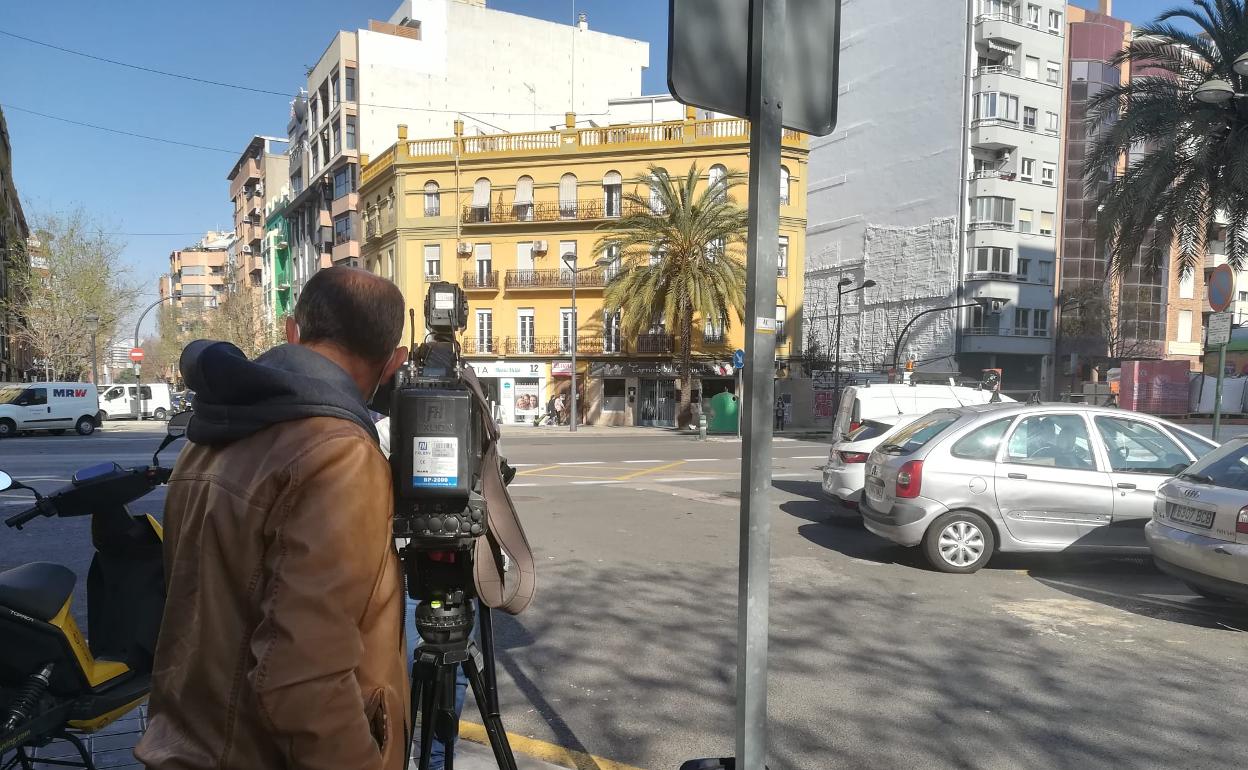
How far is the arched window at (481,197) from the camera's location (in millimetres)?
40062

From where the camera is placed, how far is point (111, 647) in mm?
3193

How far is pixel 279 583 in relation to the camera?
4.71 feet

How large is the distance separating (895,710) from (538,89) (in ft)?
167

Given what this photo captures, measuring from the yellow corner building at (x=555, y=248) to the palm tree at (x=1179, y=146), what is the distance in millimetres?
21147

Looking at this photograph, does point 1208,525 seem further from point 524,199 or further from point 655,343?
point 524,199

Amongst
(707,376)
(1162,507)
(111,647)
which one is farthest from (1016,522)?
(707,376)

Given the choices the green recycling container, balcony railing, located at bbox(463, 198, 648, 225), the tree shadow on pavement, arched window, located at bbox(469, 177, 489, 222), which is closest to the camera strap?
the tree shadow on pavement

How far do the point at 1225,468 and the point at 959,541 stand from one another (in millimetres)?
2115

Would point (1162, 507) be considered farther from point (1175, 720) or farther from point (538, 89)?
point (538, 89)

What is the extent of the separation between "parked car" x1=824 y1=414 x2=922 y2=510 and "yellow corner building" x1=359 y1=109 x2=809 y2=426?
27273 millimetres

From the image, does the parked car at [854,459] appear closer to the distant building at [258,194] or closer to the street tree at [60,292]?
the street tree at [60,292]

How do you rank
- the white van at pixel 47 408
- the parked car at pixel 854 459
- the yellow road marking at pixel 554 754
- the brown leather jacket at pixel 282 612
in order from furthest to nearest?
the white van at pixel 47 408 → the parked car at pixel 854 459 → the yellow road marking at pixel 554 754 → the brown leather jacket at pixel 282 612

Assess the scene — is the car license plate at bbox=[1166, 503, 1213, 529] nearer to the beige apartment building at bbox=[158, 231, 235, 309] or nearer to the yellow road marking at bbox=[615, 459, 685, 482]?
the yellow road marking at bbox=[615, 459, 685, 482]

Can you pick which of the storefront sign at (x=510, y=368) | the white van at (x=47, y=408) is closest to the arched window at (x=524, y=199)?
the storefront sign at (x=510, y=368)
